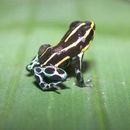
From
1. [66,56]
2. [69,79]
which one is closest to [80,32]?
[66,56]

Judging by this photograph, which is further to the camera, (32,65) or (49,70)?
(32,65)

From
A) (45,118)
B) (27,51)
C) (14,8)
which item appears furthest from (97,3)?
(45,118)

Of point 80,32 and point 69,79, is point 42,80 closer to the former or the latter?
Result: point 69,79

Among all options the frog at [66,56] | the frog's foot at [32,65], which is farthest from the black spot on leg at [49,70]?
the frog's foot at [32,65]

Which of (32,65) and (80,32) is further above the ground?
(80,32)

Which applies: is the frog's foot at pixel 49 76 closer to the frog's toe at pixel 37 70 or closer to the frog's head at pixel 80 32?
the frog's toe at pixel 37 70

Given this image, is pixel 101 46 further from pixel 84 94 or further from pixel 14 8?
pixel 14 8

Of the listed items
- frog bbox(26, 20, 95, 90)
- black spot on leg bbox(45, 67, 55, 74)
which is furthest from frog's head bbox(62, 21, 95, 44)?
black spot on leg bbox(45, 67, 55, 74)
